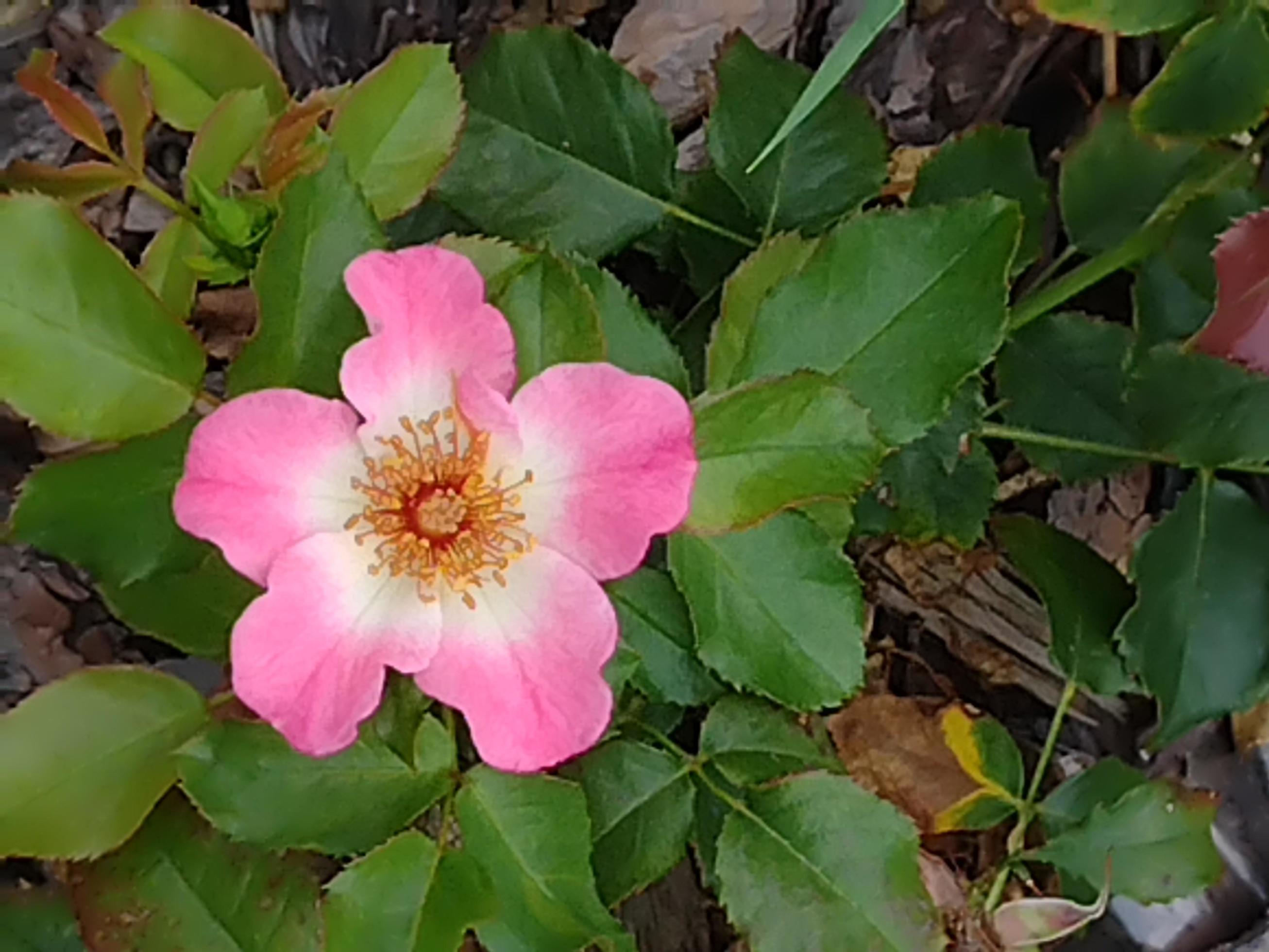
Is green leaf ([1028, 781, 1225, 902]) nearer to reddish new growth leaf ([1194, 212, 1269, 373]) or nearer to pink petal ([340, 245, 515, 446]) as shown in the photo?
reddish new growth leaf ([1194, 212, 1269, 373])

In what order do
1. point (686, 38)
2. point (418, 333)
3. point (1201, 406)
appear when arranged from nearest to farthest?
point (418, 333) → point (1201, 406) → point (686, 38)

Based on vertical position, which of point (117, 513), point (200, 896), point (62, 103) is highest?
point (62, 103)

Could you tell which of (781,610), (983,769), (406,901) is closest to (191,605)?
(406,901)

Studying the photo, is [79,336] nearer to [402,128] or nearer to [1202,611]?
[402,128]

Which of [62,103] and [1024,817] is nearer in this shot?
[62,103]

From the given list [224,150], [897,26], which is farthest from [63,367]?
[897,26]

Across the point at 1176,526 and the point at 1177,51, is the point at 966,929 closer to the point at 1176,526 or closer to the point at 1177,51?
the point at 1176,526

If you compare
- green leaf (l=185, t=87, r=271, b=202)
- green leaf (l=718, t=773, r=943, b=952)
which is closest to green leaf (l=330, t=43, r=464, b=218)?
green leaf (l=185, t=87, r=271, b=202)

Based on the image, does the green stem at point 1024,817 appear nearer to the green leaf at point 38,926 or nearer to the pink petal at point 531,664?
the pink petal at point 531,664
